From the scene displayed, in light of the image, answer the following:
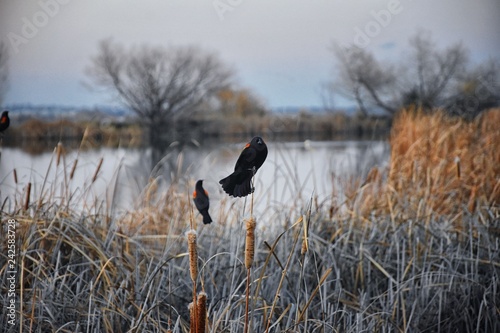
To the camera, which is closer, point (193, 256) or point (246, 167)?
point (193, 256)

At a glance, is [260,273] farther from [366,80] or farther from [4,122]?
[366,80]

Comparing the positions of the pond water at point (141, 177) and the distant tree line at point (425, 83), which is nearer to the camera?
the pond water at point (141, 177)

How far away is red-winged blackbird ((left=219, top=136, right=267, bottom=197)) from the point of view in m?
0.69

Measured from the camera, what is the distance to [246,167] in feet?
2.30

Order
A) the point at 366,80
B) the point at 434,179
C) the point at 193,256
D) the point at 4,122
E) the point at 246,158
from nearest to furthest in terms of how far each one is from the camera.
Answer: the point at 193,256, the point at 246,158, the point at 4,122, the point at 434,179, the point at 366,80

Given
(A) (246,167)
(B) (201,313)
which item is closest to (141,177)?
(A) (246,167)

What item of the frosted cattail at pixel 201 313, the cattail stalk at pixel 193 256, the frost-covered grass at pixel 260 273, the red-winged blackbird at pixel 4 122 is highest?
the red-winged blackbird at pixel 4 122

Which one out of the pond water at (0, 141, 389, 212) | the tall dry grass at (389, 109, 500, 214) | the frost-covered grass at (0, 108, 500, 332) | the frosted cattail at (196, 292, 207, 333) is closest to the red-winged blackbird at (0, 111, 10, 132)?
the pond water at (0, 141, 389, 212)

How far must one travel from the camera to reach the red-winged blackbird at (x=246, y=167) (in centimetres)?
69

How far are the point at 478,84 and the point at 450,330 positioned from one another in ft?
15.7

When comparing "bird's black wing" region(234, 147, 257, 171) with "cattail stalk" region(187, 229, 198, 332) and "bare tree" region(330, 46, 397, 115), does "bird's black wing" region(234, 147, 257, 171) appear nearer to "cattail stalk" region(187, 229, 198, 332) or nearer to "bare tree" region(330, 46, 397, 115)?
"cattail stalk" region(187, 229, 198, 332)

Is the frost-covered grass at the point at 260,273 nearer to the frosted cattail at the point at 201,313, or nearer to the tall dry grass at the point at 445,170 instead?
the tall dry grass at the point at 445,170

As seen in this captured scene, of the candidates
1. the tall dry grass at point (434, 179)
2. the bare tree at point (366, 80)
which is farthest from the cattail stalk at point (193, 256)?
the bare tree at point (366, 80)

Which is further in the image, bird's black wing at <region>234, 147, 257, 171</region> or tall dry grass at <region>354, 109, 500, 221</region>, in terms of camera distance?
tall dry grass at <region>354, 109, 500, 221</region>
